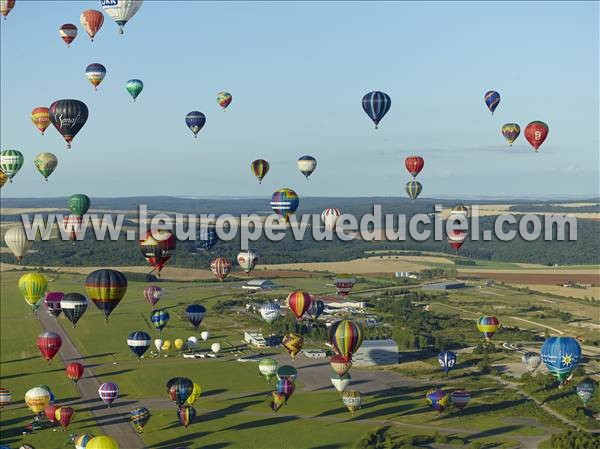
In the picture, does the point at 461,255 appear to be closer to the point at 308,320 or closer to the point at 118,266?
the point at 118,266

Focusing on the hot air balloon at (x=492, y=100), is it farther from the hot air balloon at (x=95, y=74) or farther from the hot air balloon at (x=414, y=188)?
the hot air balloon at (x=95, y=74)

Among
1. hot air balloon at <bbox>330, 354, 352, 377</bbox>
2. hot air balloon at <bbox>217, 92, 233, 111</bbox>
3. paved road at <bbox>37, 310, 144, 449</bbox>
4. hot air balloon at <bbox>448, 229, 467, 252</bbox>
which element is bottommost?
paved road at <bbox>37, 310, 144, 449</bbox>

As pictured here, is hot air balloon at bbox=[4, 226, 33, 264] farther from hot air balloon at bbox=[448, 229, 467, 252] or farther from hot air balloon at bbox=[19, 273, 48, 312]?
hot air balloon at bbox=[448, 229, 467, 252]

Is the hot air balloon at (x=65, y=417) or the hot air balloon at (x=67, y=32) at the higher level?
the hot air balloon at (x=67, y=32)

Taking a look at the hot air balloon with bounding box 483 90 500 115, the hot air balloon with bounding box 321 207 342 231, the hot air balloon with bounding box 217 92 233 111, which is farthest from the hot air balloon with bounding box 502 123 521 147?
the hot air balloon with bounding box 217 92 233 111

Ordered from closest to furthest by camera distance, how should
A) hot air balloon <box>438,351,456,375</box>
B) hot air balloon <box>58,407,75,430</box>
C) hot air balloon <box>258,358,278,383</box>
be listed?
hot air balloon <box>58,407,75,430</box> → hot air balloon <box>258,358,278,383</box> → hot air balloon <box>438,351,456,375</box>

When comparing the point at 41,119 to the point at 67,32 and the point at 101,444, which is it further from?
the point at 101,444

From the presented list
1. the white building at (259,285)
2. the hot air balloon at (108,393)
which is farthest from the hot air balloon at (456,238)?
the white building at (259,285)
